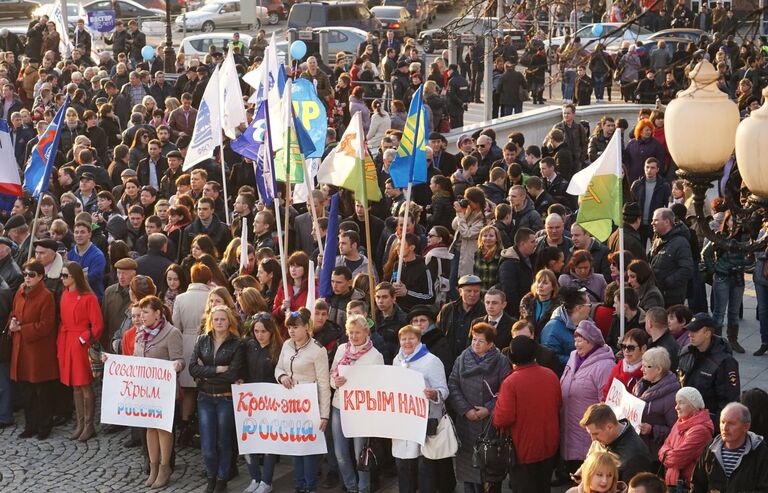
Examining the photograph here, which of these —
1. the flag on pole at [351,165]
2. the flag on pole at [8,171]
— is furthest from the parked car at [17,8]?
the flag on pole at [351,165]

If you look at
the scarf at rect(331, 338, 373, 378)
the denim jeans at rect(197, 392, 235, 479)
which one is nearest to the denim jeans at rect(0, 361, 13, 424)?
the denim jeans at rect(197, 392, 235, 479)

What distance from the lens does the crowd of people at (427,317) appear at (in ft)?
30.6

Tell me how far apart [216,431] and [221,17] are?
38.3 m

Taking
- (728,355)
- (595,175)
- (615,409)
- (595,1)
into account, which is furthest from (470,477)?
(595,1)

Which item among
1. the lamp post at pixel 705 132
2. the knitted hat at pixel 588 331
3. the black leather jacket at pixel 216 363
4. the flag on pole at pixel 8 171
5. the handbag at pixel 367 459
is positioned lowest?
the handbag at pixel 367 459

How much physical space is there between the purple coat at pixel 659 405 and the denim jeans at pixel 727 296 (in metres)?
4.77

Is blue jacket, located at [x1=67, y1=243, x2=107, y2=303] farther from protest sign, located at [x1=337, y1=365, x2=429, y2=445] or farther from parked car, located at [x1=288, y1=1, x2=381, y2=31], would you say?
parked car, located at [x1=288, y1=1, x2=381, y2=31]

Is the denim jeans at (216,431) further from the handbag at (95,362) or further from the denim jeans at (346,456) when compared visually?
the handbag at (95,362)

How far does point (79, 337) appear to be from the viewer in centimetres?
1185

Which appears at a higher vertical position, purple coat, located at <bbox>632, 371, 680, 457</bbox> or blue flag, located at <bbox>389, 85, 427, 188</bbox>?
blue flag, located at <bbox>389, 85, 427, 188</bbox>

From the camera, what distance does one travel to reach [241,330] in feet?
35.5

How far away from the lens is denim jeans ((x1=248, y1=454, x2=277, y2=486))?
10.6m

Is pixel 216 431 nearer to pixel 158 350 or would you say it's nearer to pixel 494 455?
pixel 158 350

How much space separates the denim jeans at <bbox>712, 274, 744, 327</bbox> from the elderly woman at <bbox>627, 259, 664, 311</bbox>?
2.60 meters
